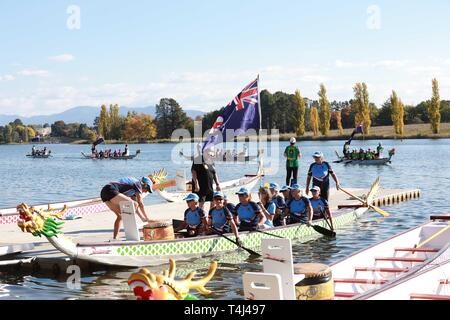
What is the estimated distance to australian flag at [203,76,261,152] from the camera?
65.9ft

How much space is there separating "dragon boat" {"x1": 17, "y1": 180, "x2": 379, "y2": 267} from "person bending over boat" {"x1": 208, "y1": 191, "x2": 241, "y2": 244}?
0.77 ft

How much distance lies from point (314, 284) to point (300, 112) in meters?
124

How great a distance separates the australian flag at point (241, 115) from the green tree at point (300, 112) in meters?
111

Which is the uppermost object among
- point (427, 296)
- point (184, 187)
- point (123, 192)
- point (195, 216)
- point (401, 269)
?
point (123, 192)

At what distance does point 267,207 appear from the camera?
1700cm

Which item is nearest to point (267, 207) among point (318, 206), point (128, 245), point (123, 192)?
point (318, 206)

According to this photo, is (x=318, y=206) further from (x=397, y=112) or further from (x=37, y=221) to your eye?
(x=397, y=112)

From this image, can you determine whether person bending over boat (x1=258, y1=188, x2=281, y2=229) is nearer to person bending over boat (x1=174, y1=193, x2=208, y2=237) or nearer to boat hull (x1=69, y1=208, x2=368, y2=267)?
boat hull (x1=69, y1=208, x2=368, y2=267)
